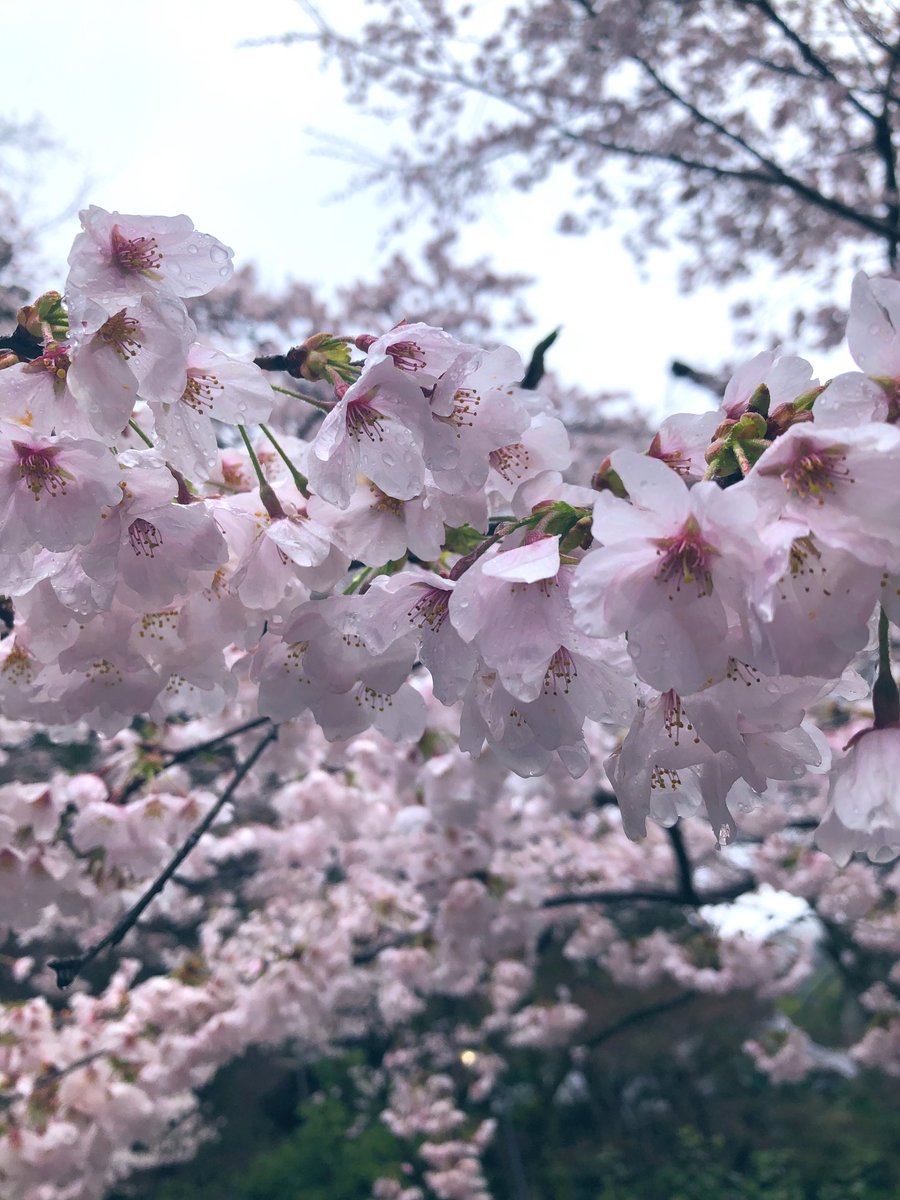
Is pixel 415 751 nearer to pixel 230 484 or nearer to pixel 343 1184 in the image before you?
pixel 230 484

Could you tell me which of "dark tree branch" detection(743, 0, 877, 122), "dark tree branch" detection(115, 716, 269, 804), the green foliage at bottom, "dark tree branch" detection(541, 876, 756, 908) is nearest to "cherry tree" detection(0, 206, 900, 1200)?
"dark tree branch" detection(115, 716, 269, 804)

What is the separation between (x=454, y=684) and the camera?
37.7 inches

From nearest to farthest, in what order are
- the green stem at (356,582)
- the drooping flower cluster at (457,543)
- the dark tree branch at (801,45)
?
the drooping flower cluster at (457,543) → the green stem at (356,582) → the dark tree branch at (801,45)

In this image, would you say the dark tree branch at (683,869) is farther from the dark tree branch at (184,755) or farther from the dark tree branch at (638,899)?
the dark tree branch at (184,755)

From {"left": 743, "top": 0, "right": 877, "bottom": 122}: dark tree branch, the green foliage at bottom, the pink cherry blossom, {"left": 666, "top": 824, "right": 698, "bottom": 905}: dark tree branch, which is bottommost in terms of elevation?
the green foliage at bottom

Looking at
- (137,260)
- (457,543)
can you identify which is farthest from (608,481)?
(137,260)

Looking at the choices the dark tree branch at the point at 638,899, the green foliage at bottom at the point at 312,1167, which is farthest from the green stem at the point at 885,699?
the green foliage at bottom at the point at 312,1167

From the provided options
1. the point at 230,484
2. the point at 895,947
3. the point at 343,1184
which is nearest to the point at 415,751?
the point at 230,484

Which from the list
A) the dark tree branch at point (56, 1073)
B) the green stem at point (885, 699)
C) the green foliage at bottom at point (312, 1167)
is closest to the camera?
the green stem at point (885, 699)

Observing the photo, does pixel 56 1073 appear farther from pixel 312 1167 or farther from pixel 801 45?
pixel 312 1167

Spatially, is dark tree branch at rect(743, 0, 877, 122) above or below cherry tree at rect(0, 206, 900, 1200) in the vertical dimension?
above

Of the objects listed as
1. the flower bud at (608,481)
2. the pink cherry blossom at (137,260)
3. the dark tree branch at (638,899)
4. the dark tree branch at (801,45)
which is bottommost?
the dark tree branch at (638,899)

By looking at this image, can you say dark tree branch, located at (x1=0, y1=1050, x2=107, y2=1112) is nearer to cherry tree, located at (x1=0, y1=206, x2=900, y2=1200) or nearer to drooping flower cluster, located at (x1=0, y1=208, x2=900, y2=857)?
cherry tree, located at (x1=0, y1=206, x2=900, y2=1200)

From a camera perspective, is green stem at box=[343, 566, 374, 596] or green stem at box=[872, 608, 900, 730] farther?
green stem at box=[343, 566, 374, 596]
